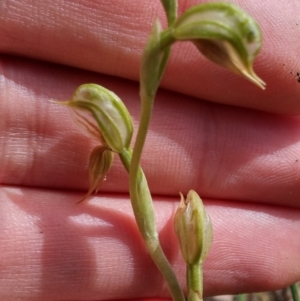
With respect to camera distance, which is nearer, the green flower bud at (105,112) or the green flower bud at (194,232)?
the green flower bud at (105,112)

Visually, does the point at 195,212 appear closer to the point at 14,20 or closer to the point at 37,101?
the point at 37,101

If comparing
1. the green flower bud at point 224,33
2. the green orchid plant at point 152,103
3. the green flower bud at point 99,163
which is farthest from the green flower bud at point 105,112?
the green flower bud at point 224,33

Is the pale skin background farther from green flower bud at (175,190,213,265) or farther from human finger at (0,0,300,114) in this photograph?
green flower bud at (175,190,213,265)

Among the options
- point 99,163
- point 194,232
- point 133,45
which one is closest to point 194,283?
point 194,232

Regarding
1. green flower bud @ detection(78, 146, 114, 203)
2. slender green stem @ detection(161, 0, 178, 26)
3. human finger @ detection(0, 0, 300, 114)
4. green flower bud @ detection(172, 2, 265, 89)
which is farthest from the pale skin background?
green flower bud @ detection(172, 2, 265, 89)

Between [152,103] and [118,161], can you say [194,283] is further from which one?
[152,103]

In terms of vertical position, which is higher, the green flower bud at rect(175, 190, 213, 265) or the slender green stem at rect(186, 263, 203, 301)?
the green flower bud at rect(175, 190, 213, 265)

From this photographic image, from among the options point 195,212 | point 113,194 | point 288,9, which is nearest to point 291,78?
point 288,9

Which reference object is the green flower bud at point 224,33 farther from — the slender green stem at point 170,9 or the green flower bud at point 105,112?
the green flower bud at point 105,112
